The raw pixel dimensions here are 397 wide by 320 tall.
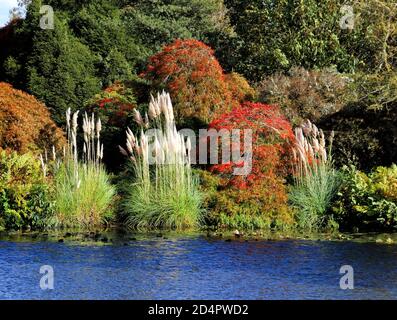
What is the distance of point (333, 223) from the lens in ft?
48.6

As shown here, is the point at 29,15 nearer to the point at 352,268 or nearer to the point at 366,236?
the point at 366,236

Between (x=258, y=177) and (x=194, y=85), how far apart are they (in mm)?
2847

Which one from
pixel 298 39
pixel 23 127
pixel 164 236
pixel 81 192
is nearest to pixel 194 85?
pixel 23 127

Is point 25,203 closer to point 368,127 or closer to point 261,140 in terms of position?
point 261,140

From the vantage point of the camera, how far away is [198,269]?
36.2 feet

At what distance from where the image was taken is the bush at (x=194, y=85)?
16859mm

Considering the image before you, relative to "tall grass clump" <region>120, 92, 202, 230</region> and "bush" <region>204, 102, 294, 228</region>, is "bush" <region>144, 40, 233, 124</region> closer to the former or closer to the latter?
"bush" <region>204, 102, 294, 228</region>

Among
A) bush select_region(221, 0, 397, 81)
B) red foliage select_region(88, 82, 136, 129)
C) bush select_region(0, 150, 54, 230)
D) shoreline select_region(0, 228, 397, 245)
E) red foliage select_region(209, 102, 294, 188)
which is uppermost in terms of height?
bush select_region(221, 0, 397, 81)

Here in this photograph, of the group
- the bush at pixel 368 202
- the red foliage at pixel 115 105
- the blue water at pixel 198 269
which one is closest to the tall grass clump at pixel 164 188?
the blue water at pixel 198 269

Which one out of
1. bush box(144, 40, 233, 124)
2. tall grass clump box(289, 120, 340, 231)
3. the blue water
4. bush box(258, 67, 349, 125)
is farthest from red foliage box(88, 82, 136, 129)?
the blue water

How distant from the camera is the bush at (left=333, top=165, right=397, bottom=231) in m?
14.6

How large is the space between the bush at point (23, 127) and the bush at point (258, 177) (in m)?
3.31

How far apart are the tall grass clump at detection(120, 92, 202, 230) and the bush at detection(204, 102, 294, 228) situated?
53 cm

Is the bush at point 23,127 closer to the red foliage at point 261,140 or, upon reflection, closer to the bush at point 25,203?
the bush at point 25,203
